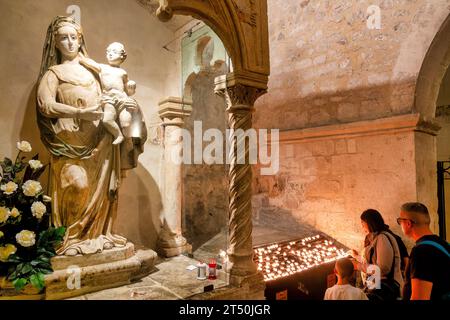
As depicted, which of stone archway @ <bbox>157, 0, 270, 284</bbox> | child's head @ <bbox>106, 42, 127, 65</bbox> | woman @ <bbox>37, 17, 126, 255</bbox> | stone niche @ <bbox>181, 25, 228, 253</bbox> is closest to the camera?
woman @ <bbox>37, 17, 126, 255</bbox>

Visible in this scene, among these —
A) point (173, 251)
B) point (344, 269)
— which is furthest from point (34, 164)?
point (344, 269)

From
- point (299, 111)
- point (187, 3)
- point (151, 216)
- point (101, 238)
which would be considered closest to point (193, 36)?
point (187, 3)

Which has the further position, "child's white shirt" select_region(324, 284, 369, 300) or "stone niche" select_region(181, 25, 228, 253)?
"stone niche" select_region(181, 25, 228, 253)

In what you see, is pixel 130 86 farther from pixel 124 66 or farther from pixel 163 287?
pixel 163 287

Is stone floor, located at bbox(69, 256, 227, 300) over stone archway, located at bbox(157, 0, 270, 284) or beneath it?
beneath

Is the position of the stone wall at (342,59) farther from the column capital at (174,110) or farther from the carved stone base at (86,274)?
the carved stone base at (86,274)

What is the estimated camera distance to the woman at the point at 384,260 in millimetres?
2742

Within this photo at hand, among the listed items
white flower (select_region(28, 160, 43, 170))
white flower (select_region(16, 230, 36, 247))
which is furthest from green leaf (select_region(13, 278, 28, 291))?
white flower (select_region(28, 160, 43, 170))

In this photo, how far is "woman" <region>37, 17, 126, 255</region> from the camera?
8.90ft

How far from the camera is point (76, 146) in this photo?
2.79m

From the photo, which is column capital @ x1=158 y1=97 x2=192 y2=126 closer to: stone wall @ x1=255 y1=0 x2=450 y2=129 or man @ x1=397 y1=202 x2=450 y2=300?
stone wall @ x1=255 y1=0 x2=450 y2=129

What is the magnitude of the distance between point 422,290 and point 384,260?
3.01 feet

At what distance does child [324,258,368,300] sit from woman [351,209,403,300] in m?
0.47

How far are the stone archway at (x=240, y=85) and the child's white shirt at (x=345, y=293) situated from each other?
741 mm
